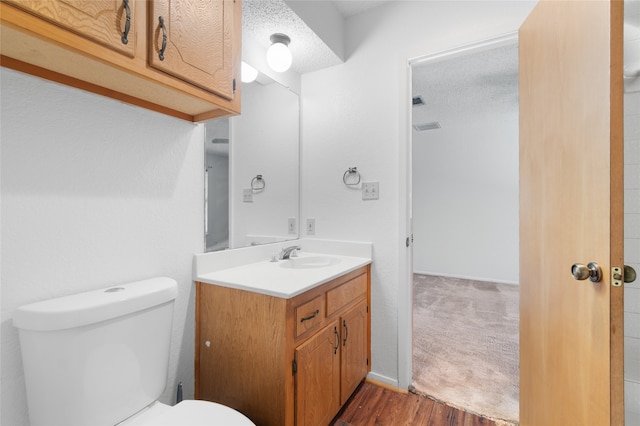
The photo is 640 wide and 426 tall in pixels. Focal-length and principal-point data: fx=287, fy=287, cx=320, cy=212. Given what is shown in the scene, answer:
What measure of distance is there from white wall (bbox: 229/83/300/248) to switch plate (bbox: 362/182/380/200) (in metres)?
0.52

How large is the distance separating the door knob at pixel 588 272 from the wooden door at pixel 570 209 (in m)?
0.02

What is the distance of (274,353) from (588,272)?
43.3 inches

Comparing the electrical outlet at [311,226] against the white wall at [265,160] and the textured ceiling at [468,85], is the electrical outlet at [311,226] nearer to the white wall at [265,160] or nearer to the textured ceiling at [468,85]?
the white wall at [265,160]

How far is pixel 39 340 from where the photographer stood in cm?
78

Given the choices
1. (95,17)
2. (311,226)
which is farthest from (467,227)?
(95,17)

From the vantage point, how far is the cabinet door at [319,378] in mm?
1162

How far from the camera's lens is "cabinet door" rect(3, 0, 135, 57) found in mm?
641

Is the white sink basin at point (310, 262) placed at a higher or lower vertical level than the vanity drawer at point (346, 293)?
higher

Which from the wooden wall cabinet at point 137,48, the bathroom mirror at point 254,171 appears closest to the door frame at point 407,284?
the bathroom mirror at point 254,171

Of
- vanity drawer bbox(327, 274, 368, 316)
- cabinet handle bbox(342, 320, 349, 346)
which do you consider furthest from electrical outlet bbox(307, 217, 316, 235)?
cabinet handle bbox(342, 320, 349, 346)

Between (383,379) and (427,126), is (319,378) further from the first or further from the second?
(427,126)

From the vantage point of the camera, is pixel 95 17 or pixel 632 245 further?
pixel 632 245

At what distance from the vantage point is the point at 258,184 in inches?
71.6

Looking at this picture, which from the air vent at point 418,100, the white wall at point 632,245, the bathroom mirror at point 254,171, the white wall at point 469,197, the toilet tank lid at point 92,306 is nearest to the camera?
the toilet tank lid at point 92,306
